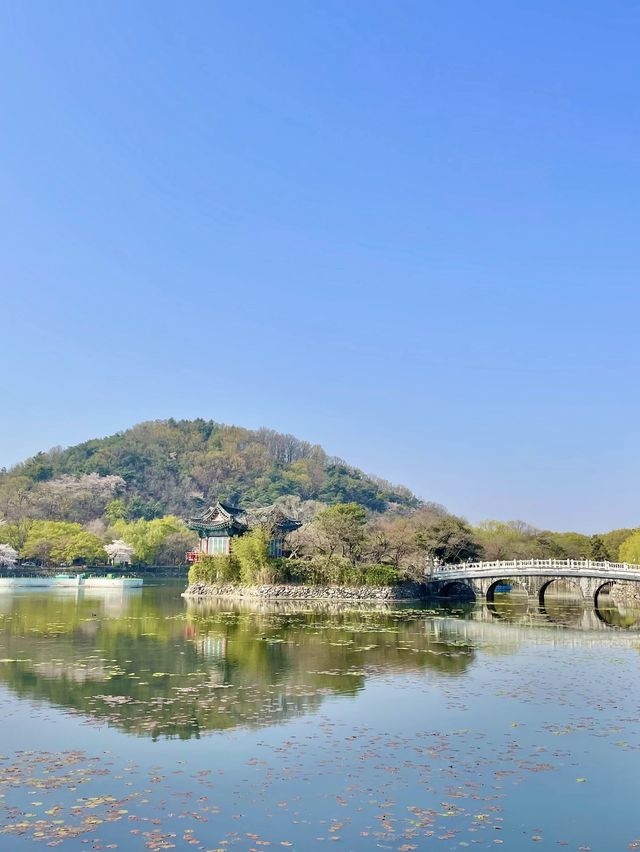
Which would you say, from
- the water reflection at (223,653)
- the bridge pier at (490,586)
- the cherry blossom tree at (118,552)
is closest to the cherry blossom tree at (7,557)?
the cherry blossom tree at (118,552)

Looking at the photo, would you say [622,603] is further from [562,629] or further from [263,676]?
[263,676]

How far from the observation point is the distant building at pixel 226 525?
5841 centimetres

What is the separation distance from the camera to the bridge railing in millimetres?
Result: 44906

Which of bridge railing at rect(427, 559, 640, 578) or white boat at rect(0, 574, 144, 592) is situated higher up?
bridge railing at rect(427, 559, 640, 578)

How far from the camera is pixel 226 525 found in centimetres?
5881

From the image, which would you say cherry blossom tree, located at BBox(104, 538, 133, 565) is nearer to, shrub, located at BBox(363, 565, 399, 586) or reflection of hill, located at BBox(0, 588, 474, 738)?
shrub, located at BBox(363, 565, 399, 586)

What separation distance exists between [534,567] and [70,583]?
44.4 metres

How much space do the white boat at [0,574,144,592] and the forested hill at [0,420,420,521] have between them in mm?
38960

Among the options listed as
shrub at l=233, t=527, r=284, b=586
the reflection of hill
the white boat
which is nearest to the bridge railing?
shrub at l=233, t=527, r=284, b=586

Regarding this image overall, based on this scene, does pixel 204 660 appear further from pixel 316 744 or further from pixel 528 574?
pixel 528 574

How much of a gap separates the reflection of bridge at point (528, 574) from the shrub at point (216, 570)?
1361 centimetres

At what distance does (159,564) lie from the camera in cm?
9781

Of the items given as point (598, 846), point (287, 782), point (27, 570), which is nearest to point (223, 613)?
point (287, 782)

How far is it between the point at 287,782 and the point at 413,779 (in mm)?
1933
